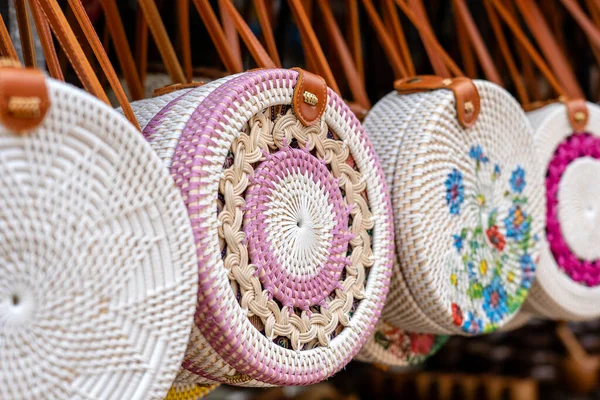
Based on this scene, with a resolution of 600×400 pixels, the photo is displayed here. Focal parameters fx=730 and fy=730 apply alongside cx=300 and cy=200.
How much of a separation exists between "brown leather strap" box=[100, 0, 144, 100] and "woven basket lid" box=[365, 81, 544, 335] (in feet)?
0.75

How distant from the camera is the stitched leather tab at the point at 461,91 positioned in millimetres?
696

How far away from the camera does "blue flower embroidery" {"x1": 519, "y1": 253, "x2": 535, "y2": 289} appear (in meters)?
0.77

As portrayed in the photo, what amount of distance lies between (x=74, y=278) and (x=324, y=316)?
22 cm

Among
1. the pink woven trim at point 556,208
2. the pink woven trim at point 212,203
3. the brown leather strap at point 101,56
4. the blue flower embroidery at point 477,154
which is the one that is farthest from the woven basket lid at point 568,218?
the brown leather strap at point 101,56

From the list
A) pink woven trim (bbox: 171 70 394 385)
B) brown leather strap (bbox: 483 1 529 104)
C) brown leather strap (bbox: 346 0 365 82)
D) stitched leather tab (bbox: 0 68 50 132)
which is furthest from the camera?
brown leather strap (bbox: 483 1 529 104)

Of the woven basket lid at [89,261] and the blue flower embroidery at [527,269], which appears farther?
the blue flower embroidery at [527,269]

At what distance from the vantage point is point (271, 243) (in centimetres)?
53

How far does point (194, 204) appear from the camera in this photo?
0.48 m

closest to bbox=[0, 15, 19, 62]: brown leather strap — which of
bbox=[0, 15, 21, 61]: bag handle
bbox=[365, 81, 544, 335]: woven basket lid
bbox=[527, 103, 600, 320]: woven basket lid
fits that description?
bbox=[0, 15, 21, 61]: bag handle

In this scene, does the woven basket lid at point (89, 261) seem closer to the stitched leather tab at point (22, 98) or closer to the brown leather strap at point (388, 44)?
the stitched leather tab at point (22, 98)

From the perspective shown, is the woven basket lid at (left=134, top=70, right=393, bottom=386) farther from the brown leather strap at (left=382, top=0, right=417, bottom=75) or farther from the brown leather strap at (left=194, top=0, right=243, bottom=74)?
the brown leather strap at (left=382, top=0, right=417, bottom=75)

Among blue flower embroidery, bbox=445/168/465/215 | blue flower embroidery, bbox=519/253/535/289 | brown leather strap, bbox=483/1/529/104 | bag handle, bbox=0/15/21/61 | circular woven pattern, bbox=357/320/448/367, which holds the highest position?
bag handle, bbox=0/15/21/61

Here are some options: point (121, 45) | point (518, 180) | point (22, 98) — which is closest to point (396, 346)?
point (518, 180)

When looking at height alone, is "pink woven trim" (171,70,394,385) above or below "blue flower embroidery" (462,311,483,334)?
above
